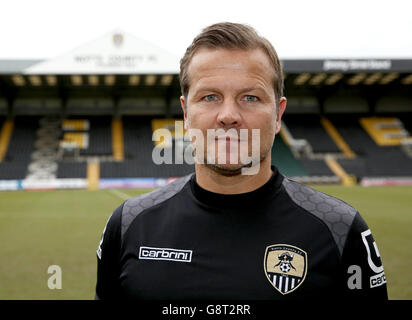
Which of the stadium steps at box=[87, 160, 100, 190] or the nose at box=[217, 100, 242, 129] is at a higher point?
the stadium steps at box=[87, 160, 100, 190]

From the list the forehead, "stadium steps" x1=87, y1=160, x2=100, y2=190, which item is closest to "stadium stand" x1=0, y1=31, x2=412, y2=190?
"stadium steps" x1=87, y1=160, x2=100, y2=190

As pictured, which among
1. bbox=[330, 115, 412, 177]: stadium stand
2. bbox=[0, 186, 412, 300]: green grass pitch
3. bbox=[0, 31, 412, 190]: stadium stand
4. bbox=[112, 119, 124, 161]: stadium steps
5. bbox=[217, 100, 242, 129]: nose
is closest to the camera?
bbox=[217, 100, 242, 129]: nose

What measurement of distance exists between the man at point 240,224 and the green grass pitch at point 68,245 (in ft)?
12.2

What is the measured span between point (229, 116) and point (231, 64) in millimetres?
260

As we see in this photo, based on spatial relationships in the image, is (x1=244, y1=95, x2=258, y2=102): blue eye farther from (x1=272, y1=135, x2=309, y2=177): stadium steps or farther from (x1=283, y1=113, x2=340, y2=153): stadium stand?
(x1=283, y1=113, x2=340, y2=153): stadium stand

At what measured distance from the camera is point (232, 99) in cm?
186

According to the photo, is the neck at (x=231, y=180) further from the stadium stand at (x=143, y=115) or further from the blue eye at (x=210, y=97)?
the stadium stand at (x=143, y=115)

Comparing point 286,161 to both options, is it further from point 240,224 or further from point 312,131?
point 240,224

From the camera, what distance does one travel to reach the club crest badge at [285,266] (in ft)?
6.19

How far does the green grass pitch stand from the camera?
5.70 meters

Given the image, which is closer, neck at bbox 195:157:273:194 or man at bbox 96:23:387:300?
man at bbox 96:23:387:300

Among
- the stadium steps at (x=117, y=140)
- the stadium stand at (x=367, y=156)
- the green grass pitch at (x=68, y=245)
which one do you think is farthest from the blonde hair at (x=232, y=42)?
the stadium steps at (x=117, y=140)
